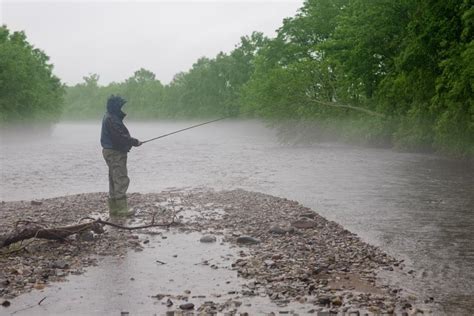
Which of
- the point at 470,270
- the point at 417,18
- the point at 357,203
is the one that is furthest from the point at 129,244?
the point at 417,18

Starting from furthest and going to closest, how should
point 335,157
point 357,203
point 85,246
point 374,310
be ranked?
1. point 335,157
2. point 357,203
3. point 85,246
4. point 374,310

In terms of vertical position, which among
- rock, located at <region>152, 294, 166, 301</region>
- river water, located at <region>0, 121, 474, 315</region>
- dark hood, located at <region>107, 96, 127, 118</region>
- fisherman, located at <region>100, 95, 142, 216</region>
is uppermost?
dark hood, located at <region>107, 96, 127, 118</region>

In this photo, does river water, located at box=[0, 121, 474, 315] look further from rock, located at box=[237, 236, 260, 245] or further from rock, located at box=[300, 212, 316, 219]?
rock, located at box=[237, 236, 260, 245]

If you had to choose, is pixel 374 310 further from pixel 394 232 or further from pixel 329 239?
pixel 394 232

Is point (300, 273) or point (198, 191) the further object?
point (198, 191)

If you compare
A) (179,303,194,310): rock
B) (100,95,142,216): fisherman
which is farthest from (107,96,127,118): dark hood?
(179,303,194,310): rock

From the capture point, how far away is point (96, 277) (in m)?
8.46

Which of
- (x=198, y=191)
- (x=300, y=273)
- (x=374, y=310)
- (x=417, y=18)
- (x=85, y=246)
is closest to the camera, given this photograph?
(x=374, y=310)

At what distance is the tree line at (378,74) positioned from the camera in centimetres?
2330

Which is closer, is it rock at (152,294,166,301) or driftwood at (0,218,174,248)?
rock at (152,294,166,301)

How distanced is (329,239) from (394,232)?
2.14 metres

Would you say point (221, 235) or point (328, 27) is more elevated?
point (328, 27)

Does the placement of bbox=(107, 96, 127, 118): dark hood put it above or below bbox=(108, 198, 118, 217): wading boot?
above

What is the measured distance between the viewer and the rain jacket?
42.5 feet
